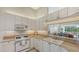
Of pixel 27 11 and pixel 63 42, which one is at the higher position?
pixel 27 11

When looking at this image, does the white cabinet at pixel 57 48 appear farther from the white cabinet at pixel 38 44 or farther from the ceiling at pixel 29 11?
the ceiling at pixel 29 11

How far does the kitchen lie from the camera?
1409mm

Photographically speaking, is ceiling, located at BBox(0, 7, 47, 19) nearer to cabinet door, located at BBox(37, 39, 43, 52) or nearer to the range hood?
the range hood

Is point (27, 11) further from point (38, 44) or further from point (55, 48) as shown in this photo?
point (55, 48)

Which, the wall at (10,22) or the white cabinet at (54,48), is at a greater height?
→ the wall at (10,22)

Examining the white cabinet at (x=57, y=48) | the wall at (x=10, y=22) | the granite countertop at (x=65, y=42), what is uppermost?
the wall at (x=10, y=22)

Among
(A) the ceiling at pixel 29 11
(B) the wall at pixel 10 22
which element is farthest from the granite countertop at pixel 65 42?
(A) the ceiling at pixel 29 11

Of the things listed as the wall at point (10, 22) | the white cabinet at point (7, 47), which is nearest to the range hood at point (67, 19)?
the wall at point (10, 22)

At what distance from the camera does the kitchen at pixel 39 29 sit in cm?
141

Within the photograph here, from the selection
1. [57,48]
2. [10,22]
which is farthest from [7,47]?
[57,48]

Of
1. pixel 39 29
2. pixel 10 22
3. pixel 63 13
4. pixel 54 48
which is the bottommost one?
pixel 54 48

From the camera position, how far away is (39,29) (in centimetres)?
148

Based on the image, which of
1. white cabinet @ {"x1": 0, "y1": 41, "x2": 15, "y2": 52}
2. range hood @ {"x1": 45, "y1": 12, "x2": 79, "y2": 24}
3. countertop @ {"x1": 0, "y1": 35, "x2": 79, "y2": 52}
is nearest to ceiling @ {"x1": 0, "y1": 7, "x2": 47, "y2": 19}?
range hood @ {"x1": 45, "y1": 12, "x2": 79, "y2": 24}
